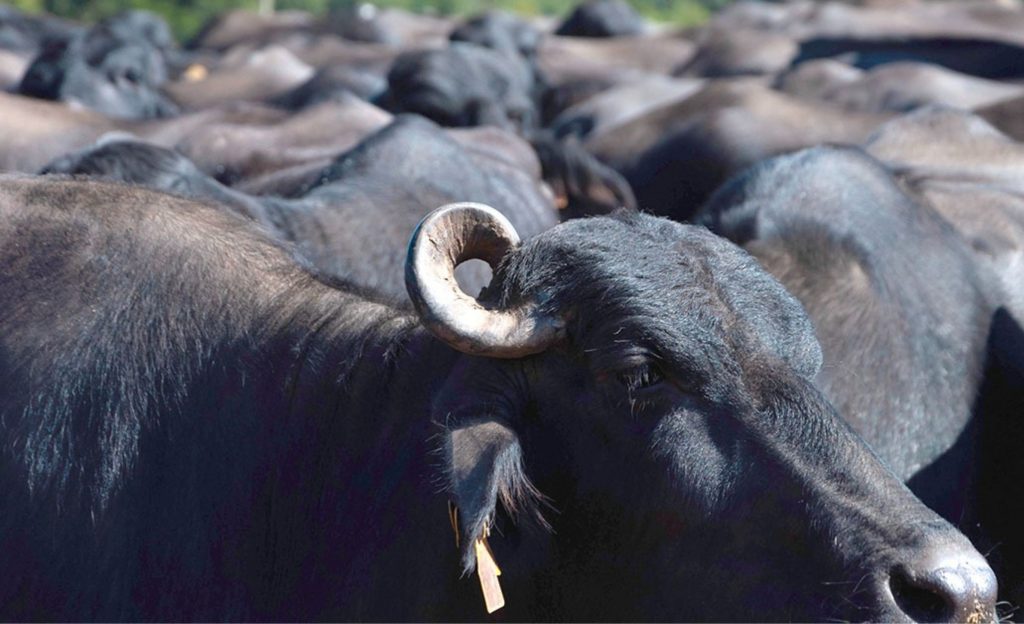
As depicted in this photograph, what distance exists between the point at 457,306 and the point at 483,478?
446mm

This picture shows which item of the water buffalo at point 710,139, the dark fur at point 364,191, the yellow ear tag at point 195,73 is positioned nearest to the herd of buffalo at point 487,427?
the dark fur at point 364,191

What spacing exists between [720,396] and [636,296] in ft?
1.09

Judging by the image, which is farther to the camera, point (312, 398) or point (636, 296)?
point (312, 398)

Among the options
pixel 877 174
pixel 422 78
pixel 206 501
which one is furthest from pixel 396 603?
pixel 422 78

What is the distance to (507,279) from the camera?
3875 millimetres

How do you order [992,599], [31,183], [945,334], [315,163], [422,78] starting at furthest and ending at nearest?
[422,78] < [315,163] < [945,334] < [31,183] < [992,599]

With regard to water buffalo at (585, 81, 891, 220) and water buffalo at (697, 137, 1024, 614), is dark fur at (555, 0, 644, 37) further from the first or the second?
water buffalo at (697, 137, 1024, 614)

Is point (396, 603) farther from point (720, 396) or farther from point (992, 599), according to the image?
point (992, 599)

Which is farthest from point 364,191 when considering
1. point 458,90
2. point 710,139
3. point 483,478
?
point 458,90

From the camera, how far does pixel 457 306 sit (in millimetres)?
3682

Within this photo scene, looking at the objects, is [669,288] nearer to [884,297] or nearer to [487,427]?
[487,427]

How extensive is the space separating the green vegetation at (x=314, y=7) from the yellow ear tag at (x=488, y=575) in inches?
1396

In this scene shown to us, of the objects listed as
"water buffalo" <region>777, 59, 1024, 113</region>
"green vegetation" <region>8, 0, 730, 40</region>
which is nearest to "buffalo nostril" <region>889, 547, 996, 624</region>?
"water buffalo" <region>777, 59, 1024, 113</region>

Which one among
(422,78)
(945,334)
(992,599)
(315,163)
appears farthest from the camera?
(422,78)
